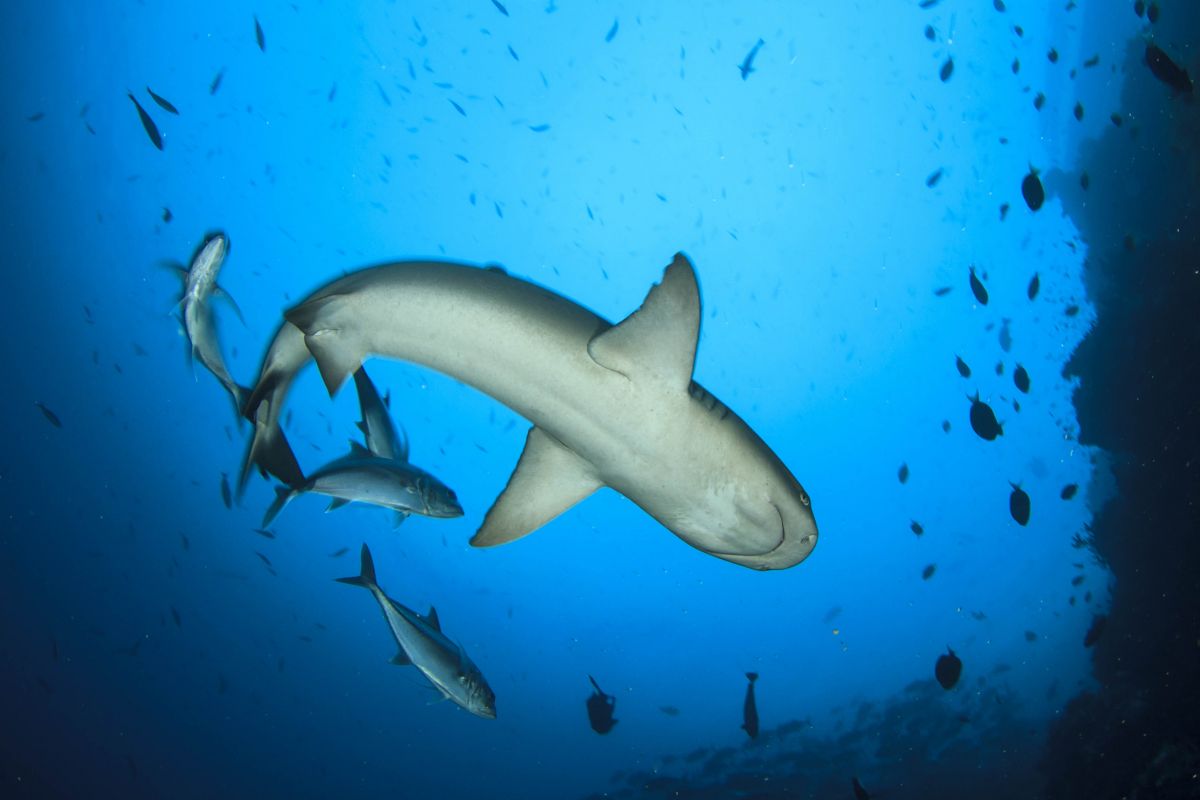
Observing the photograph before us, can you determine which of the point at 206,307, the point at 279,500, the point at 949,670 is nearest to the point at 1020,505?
the point at 949,670

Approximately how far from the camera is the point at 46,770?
30234mm

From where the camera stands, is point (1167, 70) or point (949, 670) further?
point (949, 670)

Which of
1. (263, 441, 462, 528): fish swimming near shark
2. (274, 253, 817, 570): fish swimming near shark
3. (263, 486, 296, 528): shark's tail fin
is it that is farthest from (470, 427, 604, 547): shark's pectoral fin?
(263, 486, 296, 528): shark's tail fin

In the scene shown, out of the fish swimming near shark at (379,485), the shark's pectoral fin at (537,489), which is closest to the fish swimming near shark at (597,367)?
the shark's pectoral fin at (537,489)

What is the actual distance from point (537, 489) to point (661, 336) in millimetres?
1422

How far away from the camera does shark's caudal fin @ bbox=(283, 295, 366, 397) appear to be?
10.4ft

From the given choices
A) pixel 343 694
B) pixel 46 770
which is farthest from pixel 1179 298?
pixel 46 770

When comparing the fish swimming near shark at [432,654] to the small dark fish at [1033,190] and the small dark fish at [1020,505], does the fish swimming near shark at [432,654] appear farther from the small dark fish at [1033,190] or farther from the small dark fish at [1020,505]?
the small dark fish at [1033,190]

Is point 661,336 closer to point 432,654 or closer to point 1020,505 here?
point 432,654

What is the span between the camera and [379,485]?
4.71 m

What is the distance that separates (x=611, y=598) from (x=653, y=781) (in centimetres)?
907

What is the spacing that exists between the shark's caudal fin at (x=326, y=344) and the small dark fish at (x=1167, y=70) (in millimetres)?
8955

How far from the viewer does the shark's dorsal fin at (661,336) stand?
2.83 m

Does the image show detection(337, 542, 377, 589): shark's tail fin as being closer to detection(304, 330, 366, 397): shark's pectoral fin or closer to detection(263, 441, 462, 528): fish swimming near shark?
detection(263, 441, 462, 528): fish swimming near shark
